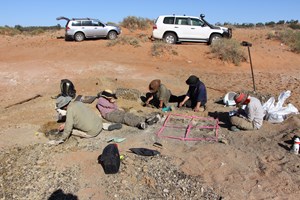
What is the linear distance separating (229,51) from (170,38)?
3.65 metres

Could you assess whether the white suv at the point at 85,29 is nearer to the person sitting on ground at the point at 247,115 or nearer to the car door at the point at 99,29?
the car door at the point at 99,29

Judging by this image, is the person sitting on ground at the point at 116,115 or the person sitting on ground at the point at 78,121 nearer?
the person sitting on ground at the point at 78,121

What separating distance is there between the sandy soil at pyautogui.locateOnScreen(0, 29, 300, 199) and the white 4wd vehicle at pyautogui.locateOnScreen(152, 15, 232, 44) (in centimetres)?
172

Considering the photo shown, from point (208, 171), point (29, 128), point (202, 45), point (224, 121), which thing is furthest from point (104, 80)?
point (202, 45)

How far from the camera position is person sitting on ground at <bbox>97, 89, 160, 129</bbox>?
7.17 m

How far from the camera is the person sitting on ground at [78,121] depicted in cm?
611

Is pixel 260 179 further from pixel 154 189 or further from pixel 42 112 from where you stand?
pixel 42 112

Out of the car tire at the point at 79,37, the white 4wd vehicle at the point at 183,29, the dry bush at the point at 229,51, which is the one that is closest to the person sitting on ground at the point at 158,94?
the dry bush at the point at 229,51

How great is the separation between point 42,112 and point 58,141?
2.24 meters

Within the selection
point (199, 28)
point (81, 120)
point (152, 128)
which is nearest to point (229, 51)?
point (199, 28)

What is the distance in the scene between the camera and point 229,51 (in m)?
15.0

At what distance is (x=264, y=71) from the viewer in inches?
547

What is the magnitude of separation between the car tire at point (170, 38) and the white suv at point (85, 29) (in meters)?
4.14

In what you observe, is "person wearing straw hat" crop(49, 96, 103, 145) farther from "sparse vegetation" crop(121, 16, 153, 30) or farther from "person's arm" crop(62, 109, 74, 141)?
"sparse vegetation" crop(121, 16, 153, 30)
